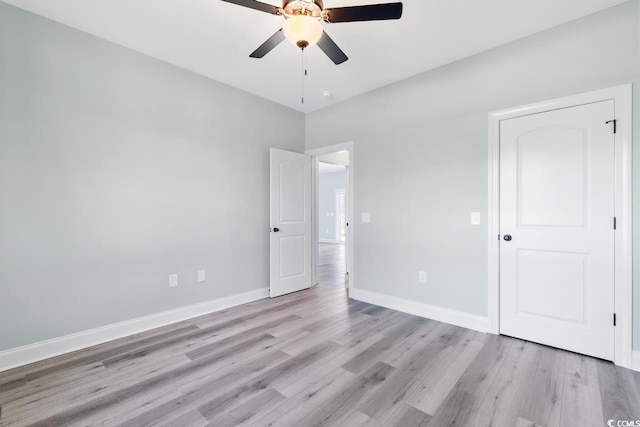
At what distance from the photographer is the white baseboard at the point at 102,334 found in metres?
2.18

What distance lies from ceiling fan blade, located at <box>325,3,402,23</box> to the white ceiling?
534 mm

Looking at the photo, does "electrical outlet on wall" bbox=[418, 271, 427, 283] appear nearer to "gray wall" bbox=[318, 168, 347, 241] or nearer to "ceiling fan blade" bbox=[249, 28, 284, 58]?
"ceiling fan blade" bbox=[249, 28, 284, 58]

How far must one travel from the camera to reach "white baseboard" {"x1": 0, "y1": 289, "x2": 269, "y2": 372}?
2182 millimetres

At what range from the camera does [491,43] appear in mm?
2631

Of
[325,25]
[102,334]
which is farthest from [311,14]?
[102,334]

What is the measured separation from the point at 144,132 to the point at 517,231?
3.83 meters

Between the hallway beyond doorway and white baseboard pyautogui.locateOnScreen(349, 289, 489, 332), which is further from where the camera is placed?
the hallway beyond doorway

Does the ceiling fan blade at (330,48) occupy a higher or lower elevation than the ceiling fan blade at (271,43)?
lower

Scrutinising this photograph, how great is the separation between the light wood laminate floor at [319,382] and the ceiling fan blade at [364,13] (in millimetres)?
2433

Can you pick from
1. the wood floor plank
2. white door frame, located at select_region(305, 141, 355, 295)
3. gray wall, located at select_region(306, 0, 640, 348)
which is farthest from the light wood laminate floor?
white door frame, located at select_region(305, 141, 355, 295)

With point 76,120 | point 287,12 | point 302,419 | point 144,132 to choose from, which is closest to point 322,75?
point 287,12

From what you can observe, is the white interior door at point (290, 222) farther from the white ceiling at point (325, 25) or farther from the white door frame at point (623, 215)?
the white door frame at point (623, 215)

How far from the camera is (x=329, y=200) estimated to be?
1079cm

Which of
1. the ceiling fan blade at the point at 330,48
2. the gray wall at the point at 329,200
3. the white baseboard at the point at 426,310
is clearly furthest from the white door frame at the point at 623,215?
the gray wall at the point at 329,200
